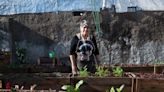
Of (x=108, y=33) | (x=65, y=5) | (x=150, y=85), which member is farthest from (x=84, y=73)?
(x=65, y=5)

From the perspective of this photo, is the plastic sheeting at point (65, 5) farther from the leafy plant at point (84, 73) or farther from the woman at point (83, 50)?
the leafy plant at point (84, 73)

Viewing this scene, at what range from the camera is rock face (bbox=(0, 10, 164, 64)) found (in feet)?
47.8

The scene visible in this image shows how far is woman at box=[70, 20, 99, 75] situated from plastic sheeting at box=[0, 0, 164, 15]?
6.65 meters

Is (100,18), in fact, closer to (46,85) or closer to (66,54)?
(66,54)

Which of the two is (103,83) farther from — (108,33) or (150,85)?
(108,33)

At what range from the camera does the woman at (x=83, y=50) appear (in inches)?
→ 309

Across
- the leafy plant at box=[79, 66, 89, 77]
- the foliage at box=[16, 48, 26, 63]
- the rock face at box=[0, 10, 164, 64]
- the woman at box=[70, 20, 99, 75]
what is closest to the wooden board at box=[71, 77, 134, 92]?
the leafy plant at box=[79, 66, 89, 77]

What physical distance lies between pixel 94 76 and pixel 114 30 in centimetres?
677

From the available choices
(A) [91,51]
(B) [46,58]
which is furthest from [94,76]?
(B) [46,58]

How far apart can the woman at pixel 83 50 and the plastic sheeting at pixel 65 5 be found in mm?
6652

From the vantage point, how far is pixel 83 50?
789 cm

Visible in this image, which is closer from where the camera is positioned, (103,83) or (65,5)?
(103,83)

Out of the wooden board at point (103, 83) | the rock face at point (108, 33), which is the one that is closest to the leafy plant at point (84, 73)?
the wooden board at point (103, 83)

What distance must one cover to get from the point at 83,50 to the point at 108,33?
687 cm
